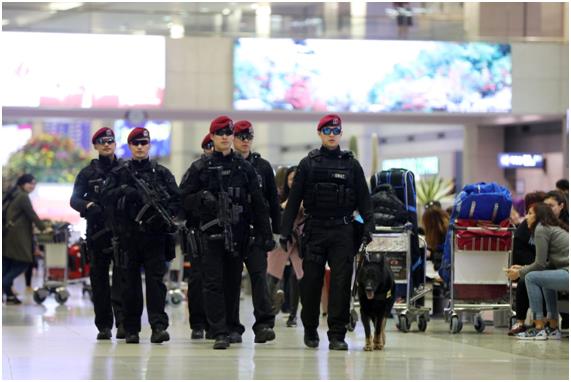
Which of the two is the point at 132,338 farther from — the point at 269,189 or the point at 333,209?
the point at 333,209

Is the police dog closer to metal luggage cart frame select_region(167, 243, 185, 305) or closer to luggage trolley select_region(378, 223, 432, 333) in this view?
luggage trolley select_region(378, 223, 432, 333)

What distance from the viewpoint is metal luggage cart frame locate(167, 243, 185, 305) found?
59.4 ft

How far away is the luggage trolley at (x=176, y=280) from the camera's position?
18094mm

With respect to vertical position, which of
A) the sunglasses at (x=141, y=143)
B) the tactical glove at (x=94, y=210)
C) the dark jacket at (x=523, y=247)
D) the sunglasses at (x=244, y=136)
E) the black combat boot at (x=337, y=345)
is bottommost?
the black combat boot at (x=337, y=345)

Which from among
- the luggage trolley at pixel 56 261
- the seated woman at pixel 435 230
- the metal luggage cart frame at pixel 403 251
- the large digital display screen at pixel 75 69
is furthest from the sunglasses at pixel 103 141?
the large digital display screen at pixel 75 69

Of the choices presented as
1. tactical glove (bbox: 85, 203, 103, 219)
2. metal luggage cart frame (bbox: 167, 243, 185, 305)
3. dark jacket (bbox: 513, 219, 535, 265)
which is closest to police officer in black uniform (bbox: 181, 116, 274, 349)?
tactical glove (bbox: 85, 203, 103, 219)

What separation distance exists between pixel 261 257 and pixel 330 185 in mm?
884

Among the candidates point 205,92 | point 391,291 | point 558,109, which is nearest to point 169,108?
point 205,92

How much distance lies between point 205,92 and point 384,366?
55.5 feet

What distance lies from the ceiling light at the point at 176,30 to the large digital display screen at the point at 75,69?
0.23 metres

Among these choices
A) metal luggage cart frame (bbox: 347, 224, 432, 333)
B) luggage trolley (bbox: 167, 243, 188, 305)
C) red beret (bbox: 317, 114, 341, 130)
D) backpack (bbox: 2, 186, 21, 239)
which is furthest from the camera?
backpack (bbox: 2, 186, 21, 239)

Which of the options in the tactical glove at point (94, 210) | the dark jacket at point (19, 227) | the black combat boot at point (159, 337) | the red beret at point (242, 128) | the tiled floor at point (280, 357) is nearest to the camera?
the tiled floor at point (280, 357)

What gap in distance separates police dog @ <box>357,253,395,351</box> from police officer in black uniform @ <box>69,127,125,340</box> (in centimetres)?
217

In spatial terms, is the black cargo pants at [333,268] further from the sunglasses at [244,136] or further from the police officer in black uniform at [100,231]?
the police officer in black uniform at [100,231]
